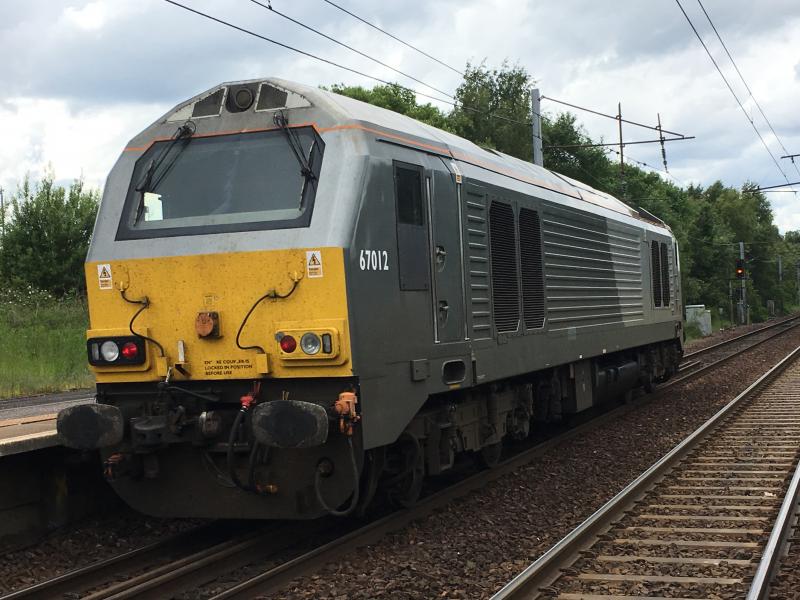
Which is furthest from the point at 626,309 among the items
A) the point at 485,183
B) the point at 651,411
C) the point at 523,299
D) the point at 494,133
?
the point at 494,133

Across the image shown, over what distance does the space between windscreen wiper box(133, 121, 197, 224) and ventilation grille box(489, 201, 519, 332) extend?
2843 mm

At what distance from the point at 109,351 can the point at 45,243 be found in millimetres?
26023

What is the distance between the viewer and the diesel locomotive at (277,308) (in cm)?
642

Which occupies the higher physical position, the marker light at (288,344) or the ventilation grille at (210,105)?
the ventilation grille at (210,105)

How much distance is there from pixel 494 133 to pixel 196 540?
39.0m

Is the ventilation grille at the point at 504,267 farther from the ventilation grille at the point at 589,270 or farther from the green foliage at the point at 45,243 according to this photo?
the green foliage at the point at 45,243

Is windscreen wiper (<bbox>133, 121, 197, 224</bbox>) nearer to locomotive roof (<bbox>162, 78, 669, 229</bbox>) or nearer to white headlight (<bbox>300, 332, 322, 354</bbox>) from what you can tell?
locomotive roof (<bbox>162, 78, 669, 229</bbox>)

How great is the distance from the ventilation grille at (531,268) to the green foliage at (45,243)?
23.8 meters

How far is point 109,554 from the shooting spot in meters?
7.05

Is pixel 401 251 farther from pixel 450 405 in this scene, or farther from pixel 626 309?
pixel 626 309

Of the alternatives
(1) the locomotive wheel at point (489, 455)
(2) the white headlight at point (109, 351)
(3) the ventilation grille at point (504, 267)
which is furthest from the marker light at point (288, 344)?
(1) the locomotive wheel at point (489, 455)

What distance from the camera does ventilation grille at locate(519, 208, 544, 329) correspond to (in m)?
9.38

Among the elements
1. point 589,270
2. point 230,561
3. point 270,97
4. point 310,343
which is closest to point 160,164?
point 270,97

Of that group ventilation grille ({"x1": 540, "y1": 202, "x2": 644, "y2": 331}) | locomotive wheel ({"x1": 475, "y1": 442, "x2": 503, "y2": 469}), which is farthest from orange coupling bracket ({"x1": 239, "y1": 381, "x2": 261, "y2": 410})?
ventilation grille ({"x1": 540, "y1": 202, "x2": 644, "y2": 331})
